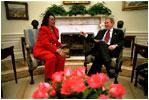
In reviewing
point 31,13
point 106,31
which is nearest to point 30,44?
point 106,31

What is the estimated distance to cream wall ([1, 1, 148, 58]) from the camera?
11.5ft

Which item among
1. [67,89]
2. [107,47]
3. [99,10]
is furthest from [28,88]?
[99,10]

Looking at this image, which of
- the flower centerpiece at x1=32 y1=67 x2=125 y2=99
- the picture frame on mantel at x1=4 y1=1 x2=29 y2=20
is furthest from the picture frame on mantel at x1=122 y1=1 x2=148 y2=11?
the flower centerpiece at x1=32 y1=67 x2=125 y2=99

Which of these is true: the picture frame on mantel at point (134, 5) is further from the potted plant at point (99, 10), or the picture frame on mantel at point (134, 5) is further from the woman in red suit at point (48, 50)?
the woman in red suit at point (48, 50)

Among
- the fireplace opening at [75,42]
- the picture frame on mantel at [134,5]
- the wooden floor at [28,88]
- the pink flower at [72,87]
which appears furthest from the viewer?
the fireplace opening at [75,42]

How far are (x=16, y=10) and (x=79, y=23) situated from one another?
1720 millimetres

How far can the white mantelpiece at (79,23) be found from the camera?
360cm

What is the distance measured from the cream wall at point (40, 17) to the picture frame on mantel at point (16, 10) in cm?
11

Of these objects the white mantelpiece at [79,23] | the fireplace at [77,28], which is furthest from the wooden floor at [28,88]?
the white mantelpiece at [79,23]

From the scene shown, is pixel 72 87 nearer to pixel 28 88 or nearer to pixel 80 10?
A: pixel 28 88

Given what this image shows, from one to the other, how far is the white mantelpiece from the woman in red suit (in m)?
1.49

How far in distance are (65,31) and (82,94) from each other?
312 cm

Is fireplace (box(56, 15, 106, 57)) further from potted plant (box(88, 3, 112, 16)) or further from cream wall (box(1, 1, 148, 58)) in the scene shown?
cream wall (box(1, 1, 148, 58))

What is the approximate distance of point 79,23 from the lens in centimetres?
367
